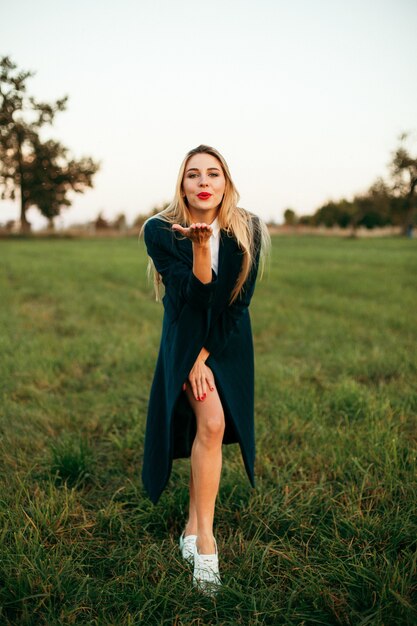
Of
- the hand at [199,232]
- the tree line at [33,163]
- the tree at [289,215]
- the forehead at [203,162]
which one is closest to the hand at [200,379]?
the hand at [199,232]

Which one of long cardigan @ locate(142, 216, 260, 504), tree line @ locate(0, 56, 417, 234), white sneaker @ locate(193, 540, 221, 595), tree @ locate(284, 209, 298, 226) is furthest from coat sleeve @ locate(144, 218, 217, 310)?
tree @ locate(284, 209, 298, 226)

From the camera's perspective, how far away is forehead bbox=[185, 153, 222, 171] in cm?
242

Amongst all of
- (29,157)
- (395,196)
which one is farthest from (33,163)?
(395,196)

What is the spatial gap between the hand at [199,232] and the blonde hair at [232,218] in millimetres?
336

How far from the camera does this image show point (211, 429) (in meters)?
2.27

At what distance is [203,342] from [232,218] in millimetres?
637

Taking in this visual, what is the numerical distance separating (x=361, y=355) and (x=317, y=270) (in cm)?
919

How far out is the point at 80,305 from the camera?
9.20 metres

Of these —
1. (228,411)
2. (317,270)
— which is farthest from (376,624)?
(317,270)

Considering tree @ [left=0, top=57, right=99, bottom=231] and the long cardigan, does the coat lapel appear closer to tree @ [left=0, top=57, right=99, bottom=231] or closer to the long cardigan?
the long cardigan

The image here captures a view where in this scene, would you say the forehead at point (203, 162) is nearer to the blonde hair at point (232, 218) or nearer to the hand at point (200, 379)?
the blonde hair at point (232, 218)

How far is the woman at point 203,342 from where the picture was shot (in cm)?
227

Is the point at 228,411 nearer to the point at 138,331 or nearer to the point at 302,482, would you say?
the point at 302,482

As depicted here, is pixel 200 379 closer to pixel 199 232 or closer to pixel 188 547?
pixel 199 232
